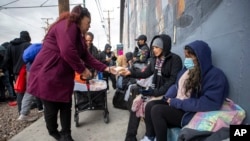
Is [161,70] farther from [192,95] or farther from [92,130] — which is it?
[92,130]

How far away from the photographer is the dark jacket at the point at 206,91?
227 cm

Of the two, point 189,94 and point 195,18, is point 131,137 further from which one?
point 195,18

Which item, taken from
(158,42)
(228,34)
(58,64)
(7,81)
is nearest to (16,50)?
(7,81)

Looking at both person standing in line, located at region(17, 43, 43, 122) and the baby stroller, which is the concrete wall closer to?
the baby stroller

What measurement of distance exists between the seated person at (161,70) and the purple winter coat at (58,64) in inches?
38.6

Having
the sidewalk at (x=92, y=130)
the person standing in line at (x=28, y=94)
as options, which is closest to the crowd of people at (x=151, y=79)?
the sidewalk at (x=92, y=130)

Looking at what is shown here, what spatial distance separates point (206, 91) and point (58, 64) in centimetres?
181

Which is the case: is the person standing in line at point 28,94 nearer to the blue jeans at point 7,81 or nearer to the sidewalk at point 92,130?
the sidewalk at point 92,130

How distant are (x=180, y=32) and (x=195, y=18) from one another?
0.82 m

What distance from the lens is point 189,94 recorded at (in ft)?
8.80

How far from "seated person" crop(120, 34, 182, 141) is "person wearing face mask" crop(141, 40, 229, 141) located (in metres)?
0.30

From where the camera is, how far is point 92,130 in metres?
3.99

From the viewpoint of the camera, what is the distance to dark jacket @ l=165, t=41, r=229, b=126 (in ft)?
7.45

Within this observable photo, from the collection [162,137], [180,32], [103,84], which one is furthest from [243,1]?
[103,84]
